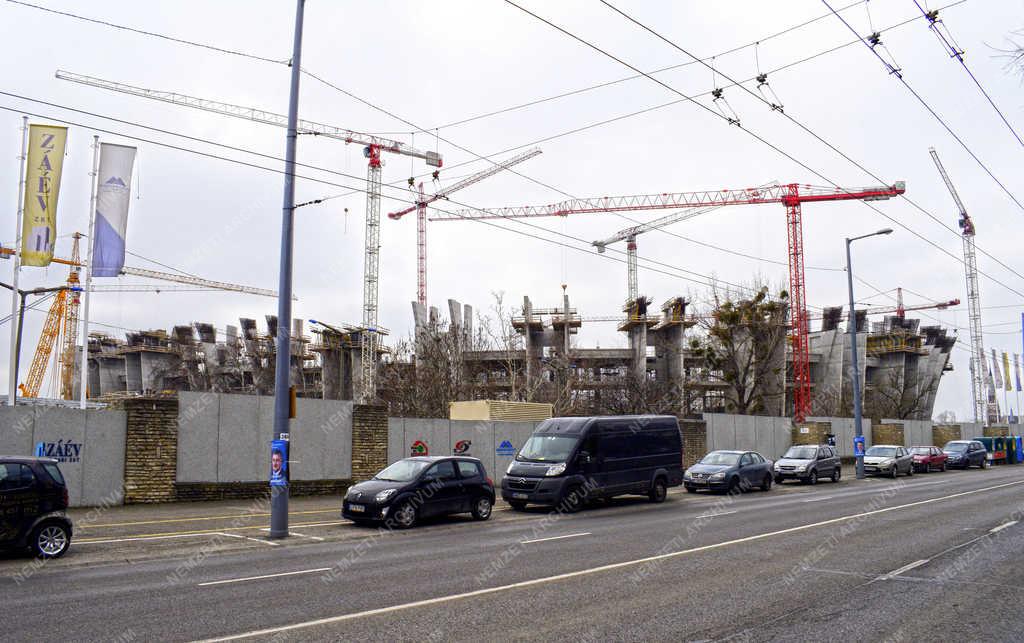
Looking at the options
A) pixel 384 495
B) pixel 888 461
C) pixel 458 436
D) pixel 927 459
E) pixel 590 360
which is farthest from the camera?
pixel 590 360

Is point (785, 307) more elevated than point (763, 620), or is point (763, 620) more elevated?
point (785, 307)

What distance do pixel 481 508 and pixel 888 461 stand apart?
27296 mm

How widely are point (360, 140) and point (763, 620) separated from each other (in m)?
83.9

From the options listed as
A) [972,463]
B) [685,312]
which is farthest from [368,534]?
[685,312]

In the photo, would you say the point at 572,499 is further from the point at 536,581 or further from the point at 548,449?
the point at 536,581

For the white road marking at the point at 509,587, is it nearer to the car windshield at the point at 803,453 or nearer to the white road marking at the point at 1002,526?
the white road marking at the point at 1002,526

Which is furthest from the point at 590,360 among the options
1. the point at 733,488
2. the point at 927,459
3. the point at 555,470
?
the point at 555,470

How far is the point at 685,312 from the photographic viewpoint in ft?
269

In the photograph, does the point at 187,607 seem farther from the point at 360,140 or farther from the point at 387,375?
the point at 360,140

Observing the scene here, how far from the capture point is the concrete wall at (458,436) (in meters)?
26.4

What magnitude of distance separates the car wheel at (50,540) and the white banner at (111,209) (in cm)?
1608

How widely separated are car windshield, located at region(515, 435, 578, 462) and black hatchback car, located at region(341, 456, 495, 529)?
7.69ft

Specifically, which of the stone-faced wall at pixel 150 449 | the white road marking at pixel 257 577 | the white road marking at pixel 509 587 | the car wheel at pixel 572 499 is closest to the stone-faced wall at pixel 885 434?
the car wheel at pixel 572 499

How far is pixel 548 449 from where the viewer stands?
816 inches
